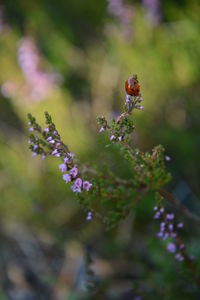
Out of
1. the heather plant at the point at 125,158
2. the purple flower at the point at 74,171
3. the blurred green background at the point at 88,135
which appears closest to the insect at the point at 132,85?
the heather plant at the point at 125,158

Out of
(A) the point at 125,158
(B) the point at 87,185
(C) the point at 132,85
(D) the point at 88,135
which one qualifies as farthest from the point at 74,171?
(D) the point at 88,135

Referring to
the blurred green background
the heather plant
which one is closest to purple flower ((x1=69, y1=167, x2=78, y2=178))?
the heather plant

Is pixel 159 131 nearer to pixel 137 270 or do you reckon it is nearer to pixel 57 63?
pixel 137 270

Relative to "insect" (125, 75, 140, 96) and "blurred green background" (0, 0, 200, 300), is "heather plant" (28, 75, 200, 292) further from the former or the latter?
"blurred green background" (0, 0, 200, 300)

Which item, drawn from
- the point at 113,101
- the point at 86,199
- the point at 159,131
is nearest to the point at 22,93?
the point at 113,101

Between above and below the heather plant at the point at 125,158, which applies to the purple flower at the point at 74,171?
below

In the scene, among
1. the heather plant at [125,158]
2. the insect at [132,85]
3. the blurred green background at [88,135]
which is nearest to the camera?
the insect at [132,85]

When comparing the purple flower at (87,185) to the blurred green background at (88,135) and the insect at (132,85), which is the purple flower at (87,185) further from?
the blurred green background at (88,135)
